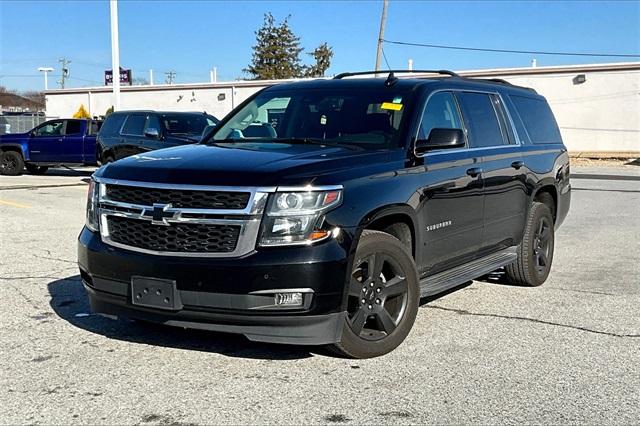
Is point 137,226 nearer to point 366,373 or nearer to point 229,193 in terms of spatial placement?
point 229,193

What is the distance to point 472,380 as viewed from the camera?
13.9 ft

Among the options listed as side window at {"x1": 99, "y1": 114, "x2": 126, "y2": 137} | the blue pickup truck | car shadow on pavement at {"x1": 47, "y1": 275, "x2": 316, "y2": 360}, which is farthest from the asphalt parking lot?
the blue pickup truck

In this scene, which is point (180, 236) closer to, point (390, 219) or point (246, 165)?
point (246, 165)

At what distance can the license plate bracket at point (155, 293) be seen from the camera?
417cm

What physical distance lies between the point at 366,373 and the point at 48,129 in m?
18.6

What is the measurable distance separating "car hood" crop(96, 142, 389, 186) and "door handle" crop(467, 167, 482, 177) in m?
1.11

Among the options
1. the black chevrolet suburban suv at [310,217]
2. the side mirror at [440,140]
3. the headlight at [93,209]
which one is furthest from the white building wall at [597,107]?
the headlight at [93,209]

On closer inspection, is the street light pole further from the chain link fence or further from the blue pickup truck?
the chain link fence

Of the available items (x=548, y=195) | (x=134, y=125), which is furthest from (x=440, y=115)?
(x=134, y=125)

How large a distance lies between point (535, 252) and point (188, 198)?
163 inches

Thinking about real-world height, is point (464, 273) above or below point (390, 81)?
below

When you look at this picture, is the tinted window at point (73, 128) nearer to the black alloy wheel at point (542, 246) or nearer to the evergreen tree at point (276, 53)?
the black alloy wheel at point (542, 246)

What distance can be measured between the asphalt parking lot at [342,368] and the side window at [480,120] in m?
1.46

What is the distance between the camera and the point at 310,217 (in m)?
4.10
